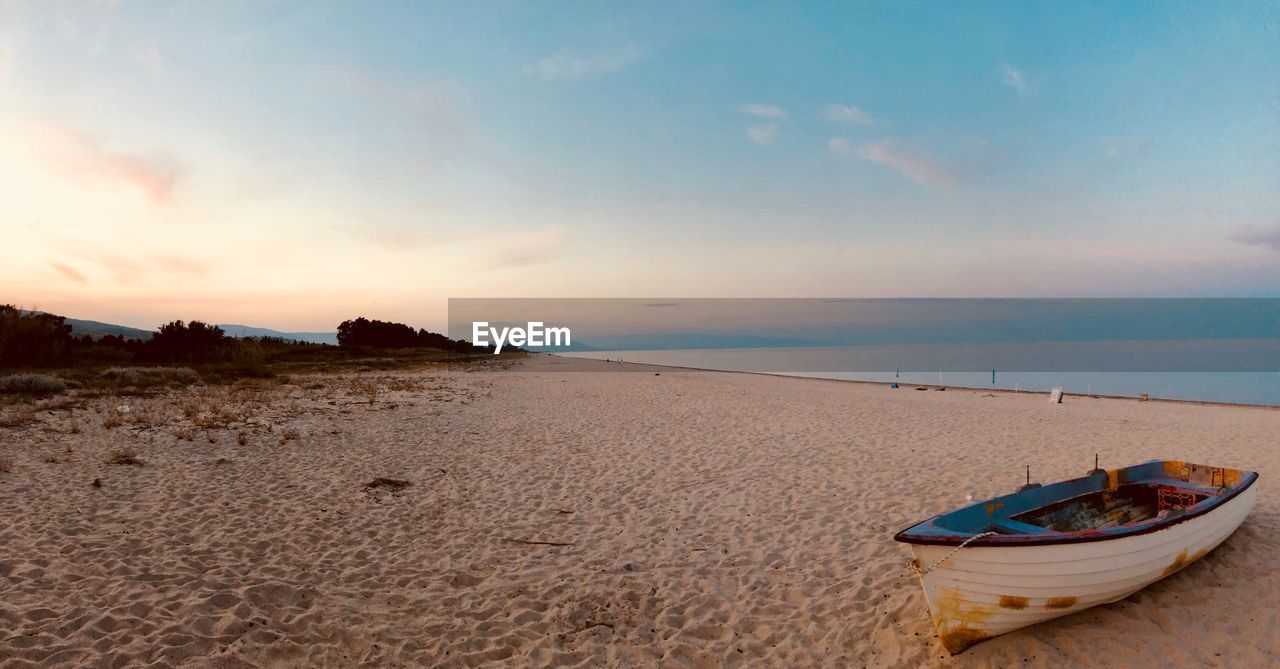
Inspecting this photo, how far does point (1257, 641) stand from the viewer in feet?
17.0

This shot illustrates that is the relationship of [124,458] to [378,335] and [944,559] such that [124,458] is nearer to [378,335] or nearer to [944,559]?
[944,559]

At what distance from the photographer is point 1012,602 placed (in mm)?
4852

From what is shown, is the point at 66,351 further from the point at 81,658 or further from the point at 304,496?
the point at 81,658

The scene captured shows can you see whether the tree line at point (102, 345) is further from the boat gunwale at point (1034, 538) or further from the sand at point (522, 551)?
the boat gunwale at point (1034, 538)

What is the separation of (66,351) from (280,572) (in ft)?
114

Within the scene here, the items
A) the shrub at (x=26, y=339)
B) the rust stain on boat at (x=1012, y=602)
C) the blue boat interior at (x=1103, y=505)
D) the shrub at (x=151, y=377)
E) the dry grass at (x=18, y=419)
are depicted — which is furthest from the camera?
the shrub at (x=26, y=339)

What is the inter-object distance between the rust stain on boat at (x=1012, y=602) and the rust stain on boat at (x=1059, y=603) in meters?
0.27

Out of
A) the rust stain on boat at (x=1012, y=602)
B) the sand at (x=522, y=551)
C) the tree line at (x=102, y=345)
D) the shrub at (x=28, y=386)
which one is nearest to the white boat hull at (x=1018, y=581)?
the rust stain on boat at (x=1012, y=602)

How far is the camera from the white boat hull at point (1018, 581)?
15.5ft

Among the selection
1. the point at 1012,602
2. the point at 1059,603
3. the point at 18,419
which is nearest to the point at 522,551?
the point at 1012,602

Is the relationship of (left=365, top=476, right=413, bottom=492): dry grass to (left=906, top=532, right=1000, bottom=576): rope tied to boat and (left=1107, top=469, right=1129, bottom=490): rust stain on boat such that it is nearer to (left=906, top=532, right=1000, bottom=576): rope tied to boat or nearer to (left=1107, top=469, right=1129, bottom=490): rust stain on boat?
(left=906, top=532, right=1000, bottom=576): rope tied to boat

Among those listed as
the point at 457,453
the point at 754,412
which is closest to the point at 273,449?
the point at 457,453

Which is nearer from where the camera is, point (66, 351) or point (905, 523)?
point (905, 523)

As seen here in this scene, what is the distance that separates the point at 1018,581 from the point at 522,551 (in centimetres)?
535
